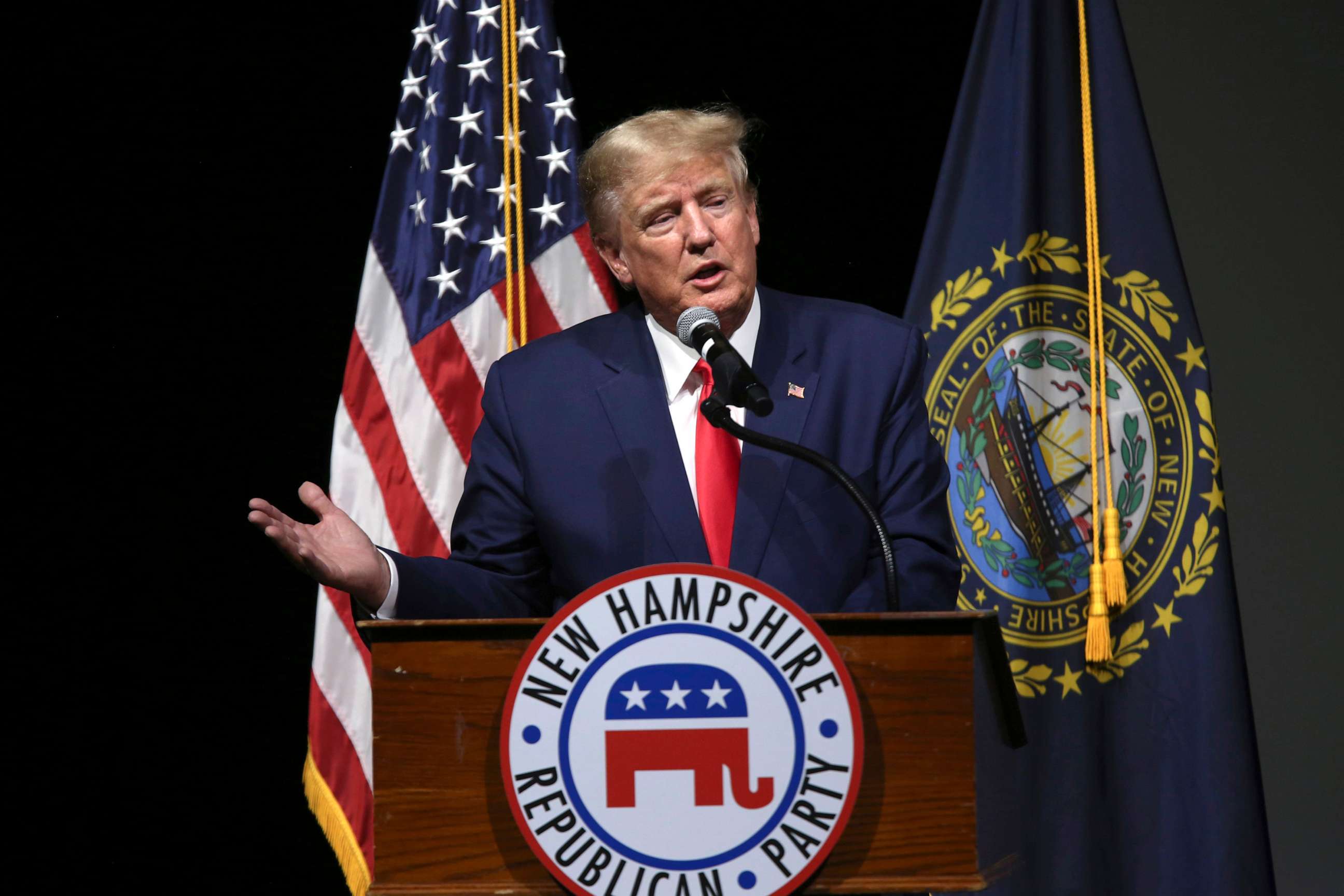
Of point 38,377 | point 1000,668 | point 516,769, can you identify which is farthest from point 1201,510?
point 38,377

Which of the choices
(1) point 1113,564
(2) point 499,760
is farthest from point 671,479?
(1) point 1113,564

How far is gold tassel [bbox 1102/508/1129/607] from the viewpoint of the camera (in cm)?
238

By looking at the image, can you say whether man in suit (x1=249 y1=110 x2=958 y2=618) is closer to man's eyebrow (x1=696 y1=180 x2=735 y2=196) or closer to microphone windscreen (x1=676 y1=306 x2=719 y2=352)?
man's eyebrow (x1=696 y1=180 x2=735 y2=196)

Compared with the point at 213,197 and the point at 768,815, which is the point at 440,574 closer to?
the point at 768,815

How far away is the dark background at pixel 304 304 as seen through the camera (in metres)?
2.68

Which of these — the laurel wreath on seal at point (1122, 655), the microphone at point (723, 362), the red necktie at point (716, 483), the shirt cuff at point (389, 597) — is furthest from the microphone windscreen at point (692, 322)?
the laurel wreath on seal at point (1122, 655)

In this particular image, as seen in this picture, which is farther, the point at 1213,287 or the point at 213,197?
the point at 1213,287

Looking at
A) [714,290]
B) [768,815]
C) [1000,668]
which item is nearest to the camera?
[768,815]

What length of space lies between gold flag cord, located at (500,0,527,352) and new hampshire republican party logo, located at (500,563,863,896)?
1432 mm

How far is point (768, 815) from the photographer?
3.70 feet

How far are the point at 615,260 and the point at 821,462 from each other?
74cm

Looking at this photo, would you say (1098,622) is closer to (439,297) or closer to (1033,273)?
(1033,273)

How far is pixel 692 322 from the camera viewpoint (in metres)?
1.51

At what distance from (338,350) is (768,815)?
1968 millimetres
